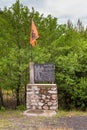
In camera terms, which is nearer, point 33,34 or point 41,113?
point 41,113

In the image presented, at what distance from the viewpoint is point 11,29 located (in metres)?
16.1

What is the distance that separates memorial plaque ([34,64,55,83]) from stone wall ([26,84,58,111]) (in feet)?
1.16

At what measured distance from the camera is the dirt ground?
10336 millimetres

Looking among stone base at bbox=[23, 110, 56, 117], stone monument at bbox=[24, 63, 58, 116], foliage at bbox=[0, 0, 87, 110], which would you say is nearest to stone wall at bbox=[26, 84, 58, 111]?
stone monument at bbox=[24, 63, 58, 116]

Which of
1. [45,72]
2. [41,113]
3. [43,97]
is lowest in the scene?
[41,113]

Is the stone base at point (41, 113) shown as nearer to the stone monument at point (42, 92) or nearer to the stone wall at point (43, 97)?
the stone monument at point (42, 92)

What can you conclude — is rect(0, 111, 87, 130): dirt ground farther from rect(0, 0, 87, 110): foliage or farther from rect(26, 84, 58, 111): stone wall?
rect(0, 0, 87, 110): foliage

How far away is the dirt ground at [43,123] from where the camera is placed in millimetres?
10336

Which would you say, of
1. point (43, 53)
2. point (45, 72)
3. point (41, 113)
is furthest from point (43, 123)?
point (43, 53)

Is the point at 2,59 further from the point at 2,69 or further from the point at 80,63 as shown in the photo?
the point at 80,63

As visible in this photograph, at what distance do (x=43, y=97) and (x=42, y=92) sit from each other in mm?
193

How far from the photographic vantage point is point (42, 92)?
1398cm

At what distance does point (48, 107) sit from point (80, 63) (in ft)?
10.2

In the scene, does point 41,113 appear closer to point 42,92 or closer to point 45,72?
point 42,92
